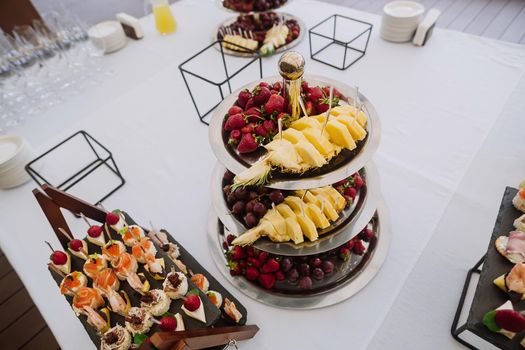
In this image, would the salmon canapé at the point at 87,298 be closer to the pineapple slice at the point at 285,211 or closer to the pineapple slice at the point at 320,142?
the pineapple slice at the point at 285,211

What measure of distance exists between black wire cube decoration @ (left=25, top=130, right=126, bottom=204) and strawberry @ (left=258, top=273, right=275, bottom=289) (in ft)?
2.90

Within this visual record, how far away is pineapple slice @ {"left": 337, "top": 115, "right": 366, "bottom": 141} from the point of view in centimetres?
90

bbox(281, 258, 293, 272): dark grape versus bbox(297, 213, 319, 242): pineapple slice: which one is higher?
bbox(297, 213, 319, 242): pineapple slice

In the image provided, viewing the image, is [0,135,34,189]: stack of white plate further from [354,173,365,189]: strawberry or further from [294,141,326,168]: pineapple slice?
[354,173,365,189]: strawberry

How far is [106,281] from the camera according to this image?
1.01 metres

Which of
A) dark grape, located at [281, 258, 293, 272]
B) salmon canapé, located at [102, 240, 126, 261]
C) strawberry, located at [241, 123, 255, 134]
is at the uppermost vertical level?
strawberry, located at [241, 123, 255, 134]

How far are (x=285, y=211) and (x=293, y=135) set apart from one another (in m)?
0.29

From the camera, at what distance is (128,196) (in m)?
1.60

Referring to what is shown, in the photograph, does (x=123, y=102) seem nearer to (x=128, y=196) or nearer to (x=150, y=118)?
(x=150, y=118)

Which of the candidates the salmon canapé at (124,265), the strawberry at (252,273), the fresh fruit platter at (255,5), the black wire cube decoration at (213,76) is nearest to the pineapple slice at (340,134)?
the strawberry at (252,273)

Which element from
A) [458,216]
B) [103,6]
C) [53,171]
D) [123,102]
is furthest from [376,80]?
[103,6]

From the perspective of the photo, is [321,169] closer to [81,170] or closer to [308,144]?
[308,144]

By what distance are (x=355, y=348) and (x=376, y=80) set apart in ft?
4.96

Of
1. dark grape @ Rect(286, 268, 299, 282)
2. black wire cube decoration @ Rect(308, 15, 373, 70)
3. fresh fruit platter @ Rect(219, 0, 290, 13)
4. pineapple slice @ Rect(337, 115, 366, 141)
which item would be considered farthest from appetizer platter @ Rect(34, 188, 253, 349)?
black wire cube decoration @ Rect(308, 15, 373, 70)
